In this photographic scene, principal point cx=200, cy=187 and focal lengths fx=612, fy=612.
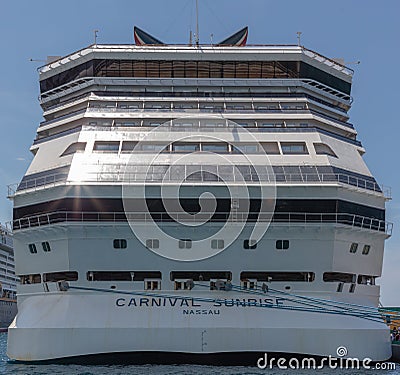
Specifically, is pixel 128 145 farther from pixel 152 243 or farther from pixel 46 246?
pixel 46 246

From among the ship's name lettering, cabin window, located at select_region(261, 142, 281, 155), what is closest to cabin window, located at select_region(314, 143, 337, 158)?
cabin window, located at select_region(261, 142, 281, 155)

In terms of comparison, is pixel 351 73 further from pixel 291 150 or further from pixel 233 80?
pixel 291 150

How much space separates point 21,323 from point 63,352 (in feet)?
9.37

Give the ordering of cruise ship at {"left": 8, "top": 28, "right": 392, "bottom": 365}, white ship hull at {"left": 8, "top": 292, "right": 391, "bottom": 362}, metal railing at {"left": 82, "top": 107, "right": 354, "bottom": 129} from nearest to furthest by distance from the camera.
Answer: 1. white ship hull at {"left": 8, "top": 292, "right": 391, "bottom": 362}
2. cruise ship at {"left": 8, "top": 28, "right": 392, "bottom": 365}
3. metal railing at {"left": 82, "top": 107, "right": 354, "bottom": 129}

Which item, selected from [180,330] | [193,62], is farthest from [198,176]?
[193,62]

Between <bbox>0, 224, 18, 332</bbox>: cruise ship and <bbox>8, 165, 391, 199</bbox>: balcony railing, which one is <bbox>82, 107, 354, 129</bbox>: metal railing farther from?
<bbox>0, 224, 18, 332</bbox>: cruise ship

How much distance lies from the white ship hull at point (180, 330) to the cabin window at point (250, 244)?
2.15 meters

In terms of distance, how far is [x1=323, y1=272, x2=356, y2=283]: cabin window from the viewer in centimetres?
2758

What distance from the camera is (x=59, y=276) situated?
27734 millimetres

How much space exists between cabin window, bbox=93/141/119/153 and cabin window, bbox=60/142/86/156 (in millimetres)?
588

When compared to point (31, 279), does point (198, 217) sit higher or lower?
higher

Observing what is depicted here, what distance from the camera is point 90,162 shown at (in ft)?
92.4

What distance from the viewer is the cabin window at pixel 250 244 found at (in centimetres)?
2664

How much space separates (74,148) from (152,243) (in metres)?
6.84
